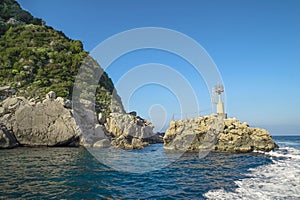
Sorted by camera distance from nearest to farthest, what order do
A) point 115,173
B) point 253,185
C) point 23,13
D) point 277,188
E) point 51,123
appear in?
1. point 277,188
2. point 253,185
3. point 115,173
4. point 51,123
5. point 23,13

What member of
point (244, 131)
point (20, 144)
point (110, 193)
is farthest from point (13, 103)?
point (244, 131)

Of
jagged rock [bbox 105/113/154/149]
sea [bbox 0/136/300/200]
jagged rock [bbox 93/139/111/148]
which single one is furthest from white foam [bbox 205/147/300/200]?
jagged rock [bbox 105/113/154/149]

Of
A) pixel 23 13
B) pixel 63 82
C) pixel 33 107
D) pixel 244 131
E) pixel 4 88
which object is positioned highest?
pixel 23 13

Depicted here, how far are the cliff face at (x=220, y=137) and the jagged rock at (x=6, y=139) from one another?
26097 mm

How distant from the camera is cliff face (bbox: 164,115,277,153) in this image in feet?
111

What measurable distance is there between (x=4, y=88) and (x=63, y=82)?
49.1 feet

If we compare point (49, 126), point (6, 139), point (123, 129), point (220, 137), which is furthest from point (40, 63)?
point (220, 137)

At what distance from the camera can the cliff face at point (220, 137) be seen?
3378 centimetres

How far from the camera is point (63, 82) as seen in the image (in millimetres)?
58062

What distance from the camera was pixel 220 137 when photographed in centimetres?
3484

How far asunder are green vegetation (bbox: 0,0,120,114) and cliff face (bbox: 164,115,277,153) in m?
26.3

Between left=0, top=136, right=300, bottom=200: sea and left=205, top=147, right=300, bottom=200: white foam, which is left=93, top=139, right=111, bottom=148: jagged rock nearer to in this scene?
left=0, top=136, right=300, bottom=200: sea

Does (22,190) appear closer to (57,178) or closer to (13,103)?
(57,178)

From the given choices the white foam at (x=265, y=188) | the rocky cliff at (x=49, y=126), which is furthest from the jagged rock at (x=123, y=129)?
the white foam at (x=265, y=188)
